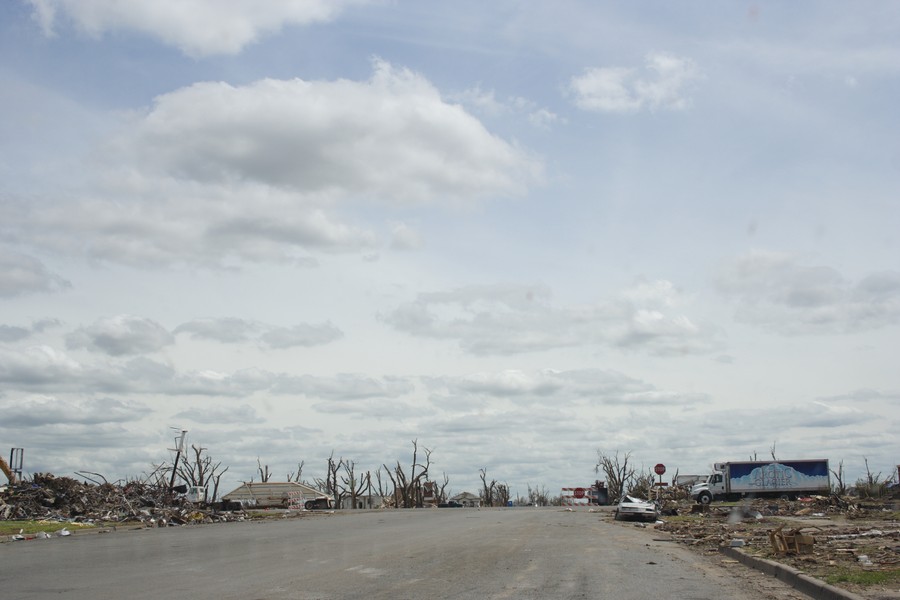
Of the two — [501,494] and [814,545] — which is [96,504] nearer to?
[814,545]

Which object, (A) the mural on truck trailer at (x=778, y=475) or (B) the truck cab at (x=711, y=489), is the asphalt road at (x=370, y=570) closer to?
(B) the truck cab at (x=711, y=489)

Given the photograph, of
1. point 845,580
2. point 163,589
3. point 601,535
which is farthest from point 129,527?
point 845,580

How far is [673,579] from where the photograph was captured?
1423cm

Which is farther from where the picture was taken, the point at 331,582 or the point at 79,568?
the point at 79,568

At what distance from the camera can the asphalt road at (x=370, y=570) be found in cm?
1236

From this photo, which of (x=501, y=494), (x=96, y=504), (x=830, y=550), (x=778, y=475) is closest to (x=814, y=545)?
(x=830, y=550)

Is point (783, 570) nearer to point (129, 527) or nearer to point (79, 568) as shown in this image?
point (79, 568)

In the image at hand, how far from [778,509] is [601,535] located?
20.7 meters

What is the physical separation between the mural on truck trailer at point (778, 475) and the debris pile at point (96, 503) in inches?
1480

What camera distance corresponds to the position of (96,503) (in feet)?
134

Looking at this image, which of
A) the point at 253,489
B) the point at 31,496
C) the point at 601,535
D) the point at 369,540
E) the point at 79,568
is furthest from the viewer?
the point at 253,489

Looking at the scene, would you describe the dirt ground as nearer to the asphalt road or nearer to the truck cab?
the asphalt road

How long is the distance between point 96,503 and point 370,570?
30140 mm

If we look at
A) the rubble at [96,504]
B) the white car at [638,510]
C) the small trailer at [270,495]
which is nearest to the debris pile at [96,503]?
the rubble at [96,504]
